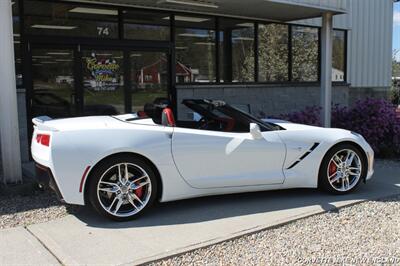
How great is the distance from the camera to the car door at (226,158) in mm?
5098

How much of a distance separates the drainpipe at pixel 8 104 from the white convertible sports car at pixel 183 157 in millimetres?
1249

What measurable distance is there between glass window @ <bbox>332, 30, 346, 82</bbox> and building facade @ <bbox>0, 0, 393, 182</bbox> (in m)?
0.05

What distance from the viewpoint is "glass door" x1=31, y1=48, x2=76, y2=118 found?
27.9 ft

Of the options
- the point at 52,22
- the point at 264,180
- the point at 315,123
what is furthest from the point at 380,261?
the point at 52,22

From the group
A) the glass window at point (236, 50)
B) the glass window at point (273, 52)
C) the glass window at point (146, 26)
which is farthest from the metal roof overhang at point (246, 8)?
the glass window at point (273, 52)

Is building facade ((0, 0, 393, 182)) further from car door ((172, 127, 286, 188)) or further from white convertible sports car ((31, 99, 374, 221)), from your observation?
car door ((172, 127, 286, 188))

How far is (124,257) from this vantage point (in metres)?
3.94

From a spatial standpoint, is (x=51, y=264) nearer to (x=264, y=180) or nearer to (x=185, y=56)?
(x=264, y=180)

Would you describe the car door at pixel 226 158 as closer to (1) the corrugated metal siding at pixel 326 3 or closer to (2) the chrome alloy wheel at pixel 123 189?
(2) the chrome alloy wheel at pixel 123 189

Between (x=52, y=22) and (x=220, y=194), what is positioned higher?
(x=52, y=22)

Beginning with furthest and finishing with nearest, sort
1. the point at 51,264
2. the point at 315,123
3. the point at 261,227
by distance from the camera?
the point at 315,123
the point at 261,227
the point at 51,264

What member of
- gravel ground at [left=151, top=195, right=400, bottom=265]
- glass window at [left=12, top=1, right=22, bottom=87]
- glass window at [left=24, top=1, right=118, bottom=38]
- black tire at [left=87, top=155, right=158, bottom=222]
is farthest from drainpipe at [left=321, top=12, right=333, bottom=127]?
glass window at [left=12, top=1, right=22, bottom=87]

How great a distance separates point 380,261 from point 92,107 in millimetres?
6486

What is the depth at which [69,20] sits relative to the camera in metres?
8.98
